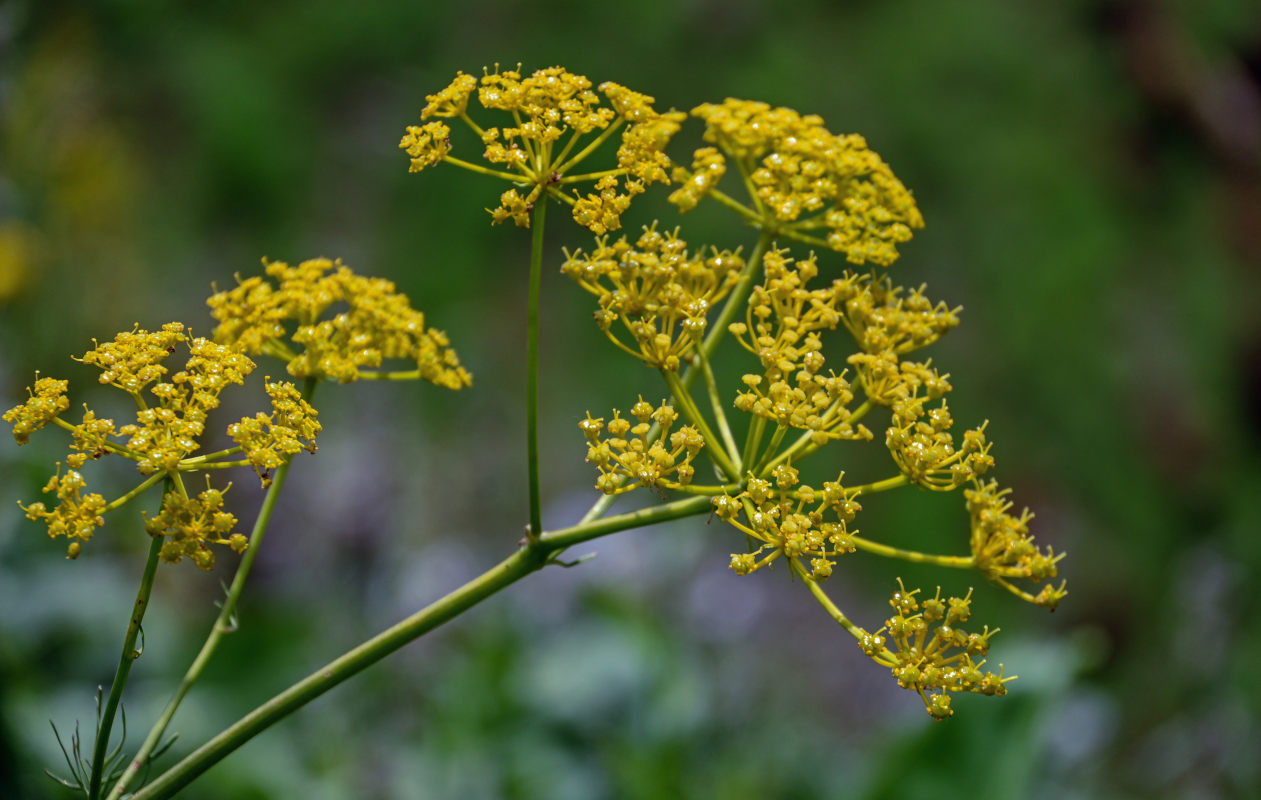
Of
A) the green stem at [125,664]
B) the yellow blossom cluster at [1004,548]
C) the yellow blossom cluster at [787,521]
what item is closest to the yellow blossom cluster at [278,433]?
the green stem at [125,664]

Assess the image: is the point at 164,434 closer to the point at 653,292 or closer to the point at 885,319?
the point at 653,292

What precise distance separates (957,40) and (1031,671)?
446 centimetres

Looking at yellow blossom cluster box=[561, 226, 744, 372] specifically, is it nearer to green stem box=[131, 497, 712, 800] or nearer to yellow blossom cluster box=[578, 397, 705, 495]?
yellow blossom cluster box=[578, 397, 705, 495]

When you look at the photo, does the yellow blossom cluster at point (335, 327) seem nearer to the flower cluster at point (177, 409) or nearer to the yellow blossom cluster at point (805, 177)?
the flower cluster at point (177, 409)

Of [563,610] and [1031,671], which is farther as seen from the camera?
→ [563,610]

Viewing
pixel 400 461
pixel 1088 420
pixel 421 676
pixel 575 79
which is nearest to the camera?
pixel 575 79

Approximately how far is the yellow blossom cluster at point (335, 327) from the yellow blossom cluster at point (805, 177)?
500 mm

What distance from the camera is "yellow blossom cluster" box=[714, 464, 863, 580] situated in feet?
5.07

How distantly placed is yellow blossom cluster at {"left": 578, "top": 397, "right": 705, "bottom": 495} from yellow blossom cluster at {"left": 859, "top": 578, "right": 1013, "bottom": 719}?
373mm

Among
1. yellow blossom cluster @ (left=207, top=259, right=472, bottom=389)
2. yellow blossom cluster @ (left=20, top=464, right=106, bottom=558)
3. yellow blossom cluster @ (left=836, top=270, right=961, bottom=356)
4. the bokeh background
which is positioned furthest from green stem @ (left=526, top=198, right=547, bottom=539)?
Result: the bokeh background

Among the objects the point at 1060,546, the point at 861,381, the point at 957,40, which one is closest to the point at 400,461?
the point at 1060,546

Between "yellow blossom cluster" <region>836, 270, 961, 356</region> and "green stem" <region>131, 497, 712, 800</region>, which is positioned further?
"yellow blossom cluster" <region>836, 270, 961, 356</region>

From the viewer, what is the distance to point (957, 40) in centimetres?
639

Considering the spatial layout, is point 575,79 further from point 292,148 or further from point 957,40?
point 957,40
